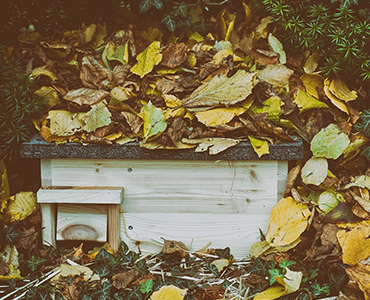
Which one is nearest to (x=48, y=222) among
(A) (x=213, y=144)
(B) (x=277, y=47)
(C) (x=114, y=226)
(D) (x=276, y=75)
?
(C) (x=114, y=226)

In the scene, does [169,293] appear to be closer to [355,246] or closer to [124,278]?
[124,278]

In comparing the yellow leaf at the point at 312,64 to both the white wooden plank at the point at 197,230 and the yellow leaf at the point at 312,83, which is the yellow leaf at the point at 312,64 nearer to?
the yellow leaf at the point at 312,83

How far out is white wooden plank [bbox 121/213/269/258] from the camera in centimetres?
204

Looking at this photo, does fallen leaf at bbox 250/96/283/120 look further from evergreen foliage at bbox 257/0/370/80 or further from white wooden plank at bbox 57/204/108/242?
white wooden plank at bbox 57/204/108/242

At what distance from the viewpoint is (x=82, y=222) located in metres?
2.05

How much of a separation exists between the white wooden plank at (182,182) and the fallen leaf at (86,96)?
258 millimetres

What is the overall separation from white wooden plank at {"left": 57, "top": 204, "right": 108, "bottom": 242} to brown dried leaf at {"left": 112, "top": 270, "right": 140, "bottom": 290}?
22 centimetres

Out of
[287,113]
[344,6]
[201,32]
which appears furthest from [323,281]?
[201,32]

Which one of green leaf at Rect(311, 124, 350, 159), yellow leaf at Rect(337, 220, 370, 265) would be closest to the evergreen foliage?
green leaf at Rect(311, 124, 350, 159)

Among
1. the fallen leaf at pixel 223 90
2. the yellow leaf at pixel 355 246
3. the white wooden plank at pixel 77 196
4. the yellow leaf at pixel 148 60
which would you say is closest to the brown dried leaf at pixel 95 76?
the yellow leaf at pixel 148 60

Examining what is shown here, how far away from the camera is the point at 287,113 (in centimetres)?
207

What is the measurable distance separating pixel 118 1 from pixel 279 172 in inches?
41.6

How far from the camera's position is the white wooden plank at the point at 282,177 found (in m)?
1.98

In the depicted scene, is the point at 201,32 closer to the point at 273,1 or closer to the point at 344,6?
the point at 273,1
